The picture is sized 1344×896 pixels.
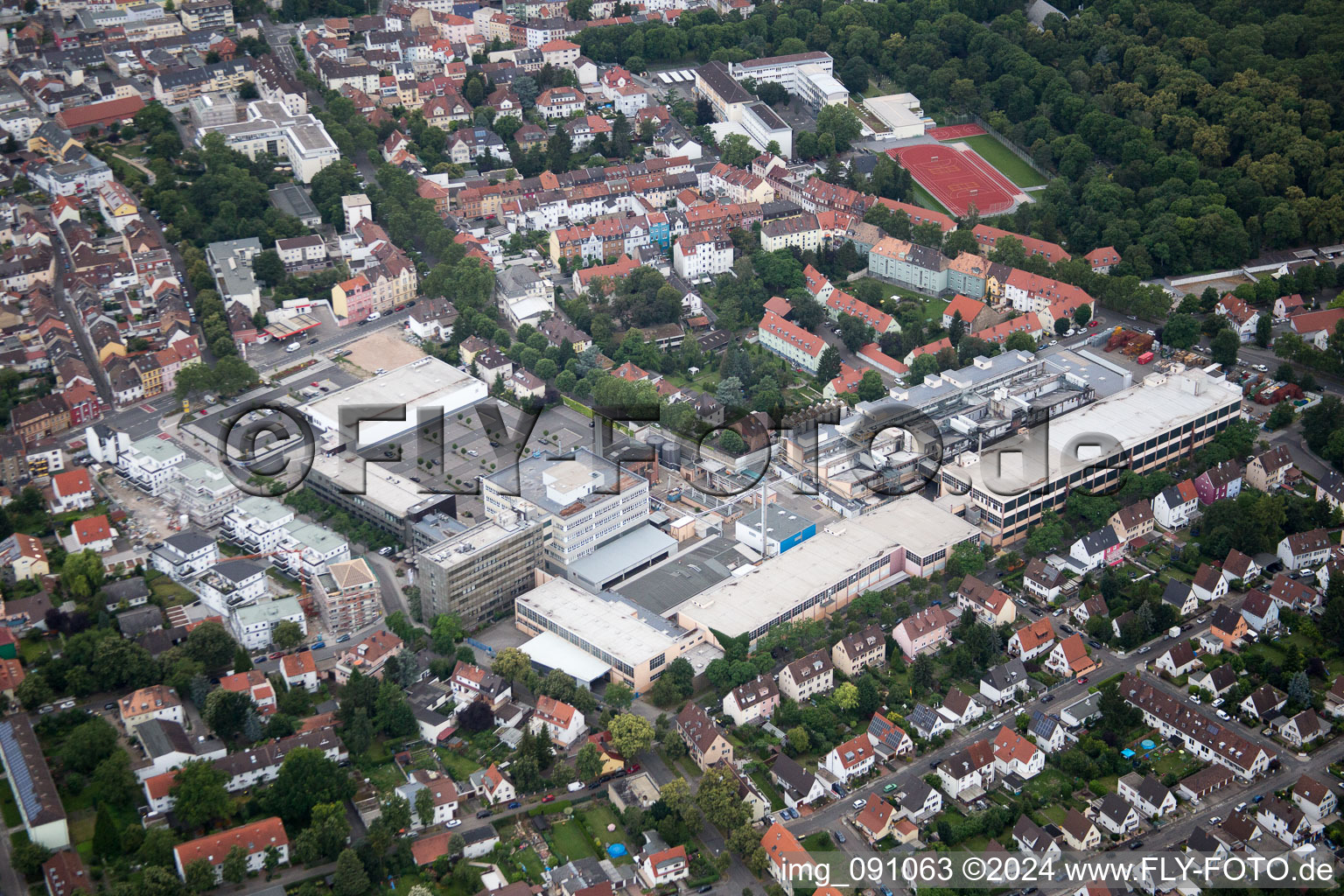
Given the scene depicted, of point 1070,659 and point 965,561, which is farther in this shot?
point 965,561

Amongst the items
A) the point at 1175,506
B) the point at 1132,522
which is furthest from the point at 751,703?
the point at 1175,506

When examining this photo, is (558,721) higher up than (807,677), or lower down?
higher up

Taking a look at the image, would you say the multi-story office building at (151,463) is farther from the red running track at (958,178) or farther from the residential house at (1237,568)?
the red running track at (958,178)

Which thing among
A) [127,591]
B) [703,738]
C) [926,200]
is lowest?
[703,738]

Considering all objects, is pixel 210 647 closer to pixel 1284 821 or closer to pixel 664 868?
pixel 664 868

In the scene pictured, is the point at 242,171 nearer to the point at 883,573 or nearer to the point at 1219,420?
the point at 883,573

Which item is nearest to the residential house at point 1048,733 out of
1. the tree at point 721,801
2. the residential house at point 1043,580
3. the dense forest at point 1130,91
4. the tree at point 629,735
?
the residential house at point 1043,580
